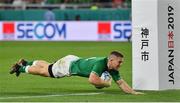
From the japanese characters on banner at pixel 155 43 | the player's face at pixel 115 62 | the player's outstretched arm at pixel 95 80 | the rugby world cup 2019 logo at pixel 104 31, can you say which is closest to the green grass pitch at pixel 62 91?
the player's outstretched arm at pixel 95 80

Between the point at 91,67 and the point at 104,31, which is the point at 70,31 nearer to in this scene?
the point at 104,31

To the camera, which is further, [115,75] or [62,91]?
[62,91]

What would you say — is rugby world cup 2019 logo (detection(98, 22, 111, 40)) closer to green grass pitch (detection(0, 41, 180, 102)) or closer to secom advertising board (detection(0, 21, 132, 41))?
secom advertising board (detection(0, 21, 132, 41))

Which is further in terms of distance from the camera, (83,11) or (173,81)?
(83,11)

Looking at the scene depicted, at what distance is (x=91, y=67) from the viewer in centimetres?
1508

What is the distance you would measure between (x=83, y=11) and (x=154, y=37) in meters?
26.2

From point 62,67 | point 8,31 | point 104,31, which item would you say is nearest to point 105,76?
point 62,67

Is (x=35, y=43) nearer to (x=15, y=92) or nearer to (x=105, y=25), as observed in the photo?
(x=105, y=25)

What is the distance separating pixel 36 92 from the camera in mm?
15531

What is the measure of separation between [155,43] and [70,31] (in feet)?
80.5

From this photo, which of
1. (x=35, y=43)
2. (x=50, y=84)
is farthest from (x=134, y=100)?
(x=35, y=43)

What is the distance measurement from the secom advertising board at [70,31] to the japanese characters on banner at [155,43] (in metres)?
24.0

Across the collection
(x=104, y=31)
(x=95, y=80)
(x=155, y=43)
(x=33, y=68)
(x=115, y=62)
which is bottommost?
(x=104, y=31)

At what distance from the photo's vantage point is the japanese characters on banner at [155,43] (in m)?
15.5
